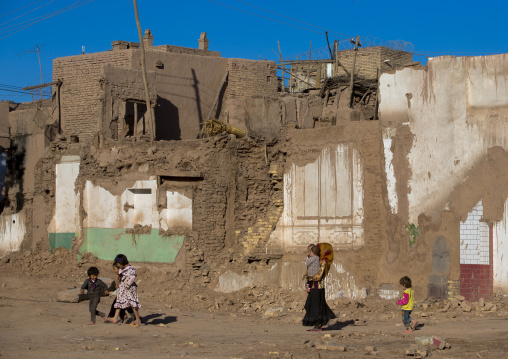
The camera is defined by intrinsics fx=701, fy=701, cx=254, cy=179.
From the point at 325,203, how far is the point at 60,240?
26.2 feet

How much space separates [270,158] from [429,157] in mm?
3968

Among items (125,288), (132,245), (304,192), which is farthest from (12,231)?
(125,288)

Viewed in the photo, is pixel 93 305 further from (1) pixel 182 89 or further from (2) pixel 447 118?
(1) pixel 182 89

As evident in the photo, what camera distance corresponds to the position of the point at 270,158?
17.2 metres

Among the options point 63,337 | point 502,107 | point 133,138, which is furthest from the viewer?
point 133,138

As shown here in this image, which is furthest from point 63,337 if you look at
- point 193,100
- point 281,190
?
point 193,100

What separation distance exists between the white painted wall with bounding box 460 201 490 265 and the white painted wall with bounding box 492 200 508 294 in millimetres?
158

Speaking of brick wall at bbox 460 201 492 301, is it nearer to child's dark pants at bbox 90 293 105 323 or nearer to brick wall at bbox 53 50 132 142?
A: child's dark pants at bbox 90 293 105 323

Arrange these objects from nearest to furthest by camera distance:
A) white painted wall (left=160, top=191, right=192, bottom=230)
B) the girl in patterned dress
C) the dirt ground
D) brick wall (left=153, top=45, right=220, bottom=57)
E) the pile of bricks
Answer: the dirt ground < the girl in patterned dress < the pile of bricks < white painted wall (left=160, top=191, right=192, bottom=230) < brick wall (left=153, top=45, right=220, bottom=57)

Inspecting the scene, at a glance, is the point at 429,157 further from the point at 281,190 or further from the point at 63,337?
the point at 63,337

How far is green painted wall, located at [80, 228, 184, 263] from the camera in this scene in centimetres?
1731

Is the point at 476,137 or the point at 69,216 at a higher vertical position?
the point at 476,137

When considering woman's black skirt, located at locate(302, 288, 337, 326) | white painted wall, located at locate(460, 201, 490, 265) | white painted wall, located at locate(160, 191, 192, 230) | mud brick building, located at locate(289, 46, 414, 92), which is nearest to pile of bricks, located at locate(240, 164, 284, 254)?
white painted wall, located at locate(160, 191, 192, 230)

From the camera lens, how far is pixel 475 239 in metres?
14.7
